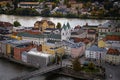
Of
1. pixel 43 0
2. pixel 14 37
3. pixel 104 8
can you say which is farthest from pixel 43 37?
pixel 43 0

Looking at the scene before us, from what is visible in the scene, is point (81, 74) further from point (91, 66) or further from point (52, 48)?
point (52, 48)

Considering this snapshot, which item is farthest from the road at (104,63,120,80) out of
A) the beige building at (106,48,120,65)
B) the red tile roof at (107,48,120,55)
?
the red tile roof at (107,48,120,55)

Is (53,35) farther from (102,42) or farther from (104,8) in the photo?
(104,8)

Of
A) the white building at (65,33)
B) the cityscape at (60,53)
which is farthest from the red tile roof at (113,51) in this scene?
the white building at (65,33)

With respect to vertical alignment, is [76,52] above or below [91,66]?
above

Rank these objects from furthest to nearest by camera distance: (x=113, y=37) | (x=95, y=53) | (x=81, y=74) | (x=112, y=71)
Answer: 1. (x=113, y=37)
2. (x=95, y=53)
3. (x=112, y=71)
4. (x=81, y=74)

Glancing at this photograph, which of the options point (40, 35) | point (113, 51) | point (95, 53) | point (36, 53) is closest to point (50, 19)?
point (40, 35)

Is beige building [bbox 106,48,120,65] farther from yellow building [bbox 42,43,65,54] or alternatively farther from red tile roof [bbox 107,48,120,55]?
yellow building [bbox 42,43,65,54]

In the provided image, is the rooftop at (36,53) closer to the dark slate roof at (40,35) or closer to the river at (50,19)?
the dark slate roof at (40,35)
